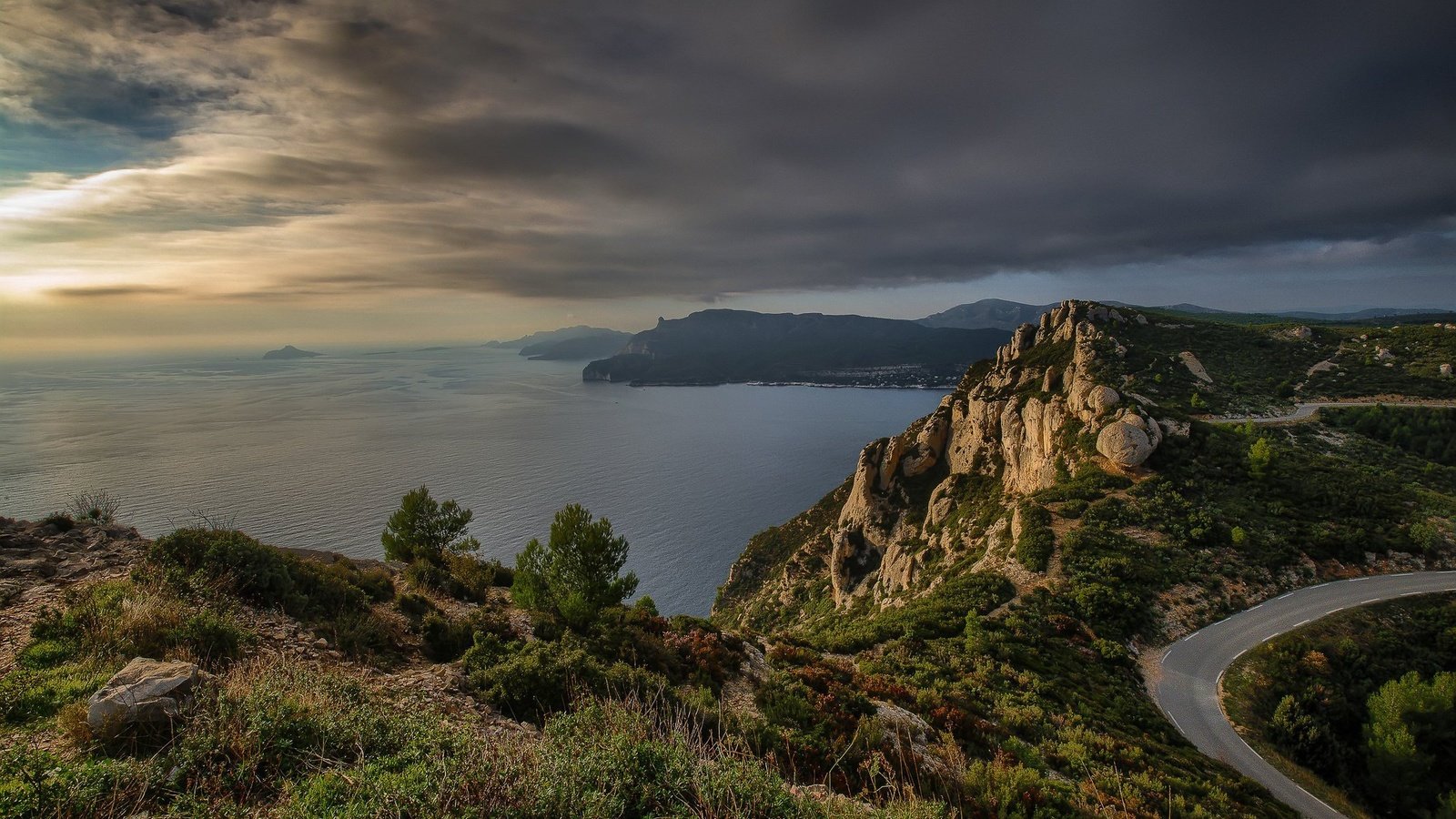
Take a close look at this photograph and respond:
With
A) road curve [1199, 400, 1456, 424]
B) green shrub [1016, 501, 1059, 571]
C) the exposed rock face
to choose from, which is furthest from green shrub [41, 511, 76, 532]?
road curve [1199, 400, 1456, 424]

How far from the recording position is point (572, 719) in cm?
826

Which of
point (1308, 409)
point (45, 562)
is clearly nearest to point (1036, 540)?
point (45, 562)

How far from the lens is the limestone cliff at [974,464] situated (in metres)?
38.4

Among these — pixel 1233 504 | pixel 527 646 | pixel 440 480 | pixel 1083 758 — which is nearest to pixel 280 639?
pixel 527 646

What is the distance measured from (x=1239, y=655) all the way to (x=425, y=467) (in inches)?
4535

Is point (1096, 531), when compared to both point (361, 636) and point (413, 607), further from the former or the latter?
point (361, 636)

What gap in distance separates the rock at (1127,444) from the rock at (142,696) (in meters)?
44.8

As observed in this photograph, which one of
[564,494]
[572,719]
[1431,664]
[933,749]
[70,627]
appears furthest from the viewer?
[564,494]

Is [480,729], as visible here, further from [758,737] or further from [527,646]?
[758,737]

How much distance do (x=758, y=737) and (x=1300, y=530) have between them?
123 feet

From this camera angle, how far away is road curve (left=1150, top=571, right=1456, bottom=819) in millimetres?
16719

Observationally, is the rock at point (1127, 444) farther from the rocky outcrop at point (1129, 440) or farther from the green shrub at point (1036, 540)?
the green shrub at point (1036, 540)

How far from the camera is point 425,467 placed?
10138cm

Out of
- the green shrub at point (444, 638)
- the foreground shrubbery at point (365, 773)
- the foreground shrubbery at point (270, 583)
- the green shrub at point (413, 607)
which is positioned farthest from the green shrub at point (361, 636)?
the foreground shrubbery at point (365, 773)
